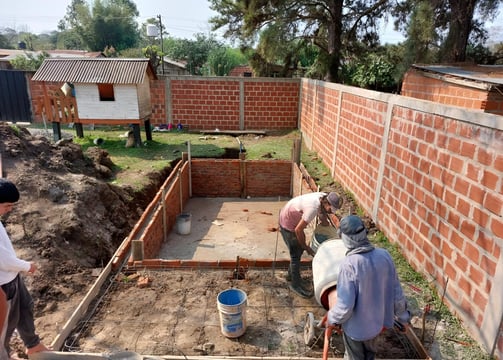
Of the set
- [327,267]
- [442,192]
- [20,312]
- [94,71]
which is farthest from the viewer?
[94,71]

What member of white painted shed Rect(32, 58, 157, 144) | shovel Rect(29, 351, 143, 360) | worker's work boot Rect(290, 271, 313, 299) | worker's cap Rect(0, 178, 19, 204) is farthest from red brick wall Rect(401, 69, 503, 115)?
white painted shed Rect(32, 58, 157, 144)

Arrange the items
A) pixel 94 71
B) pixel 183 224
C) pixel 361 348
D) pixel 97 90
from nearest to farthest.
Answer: pixel 361 348, pixel 183 224, pixel 94 71, pixel 97 90

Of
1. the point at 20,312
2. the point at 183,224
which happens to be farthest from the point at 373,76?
the point at 20,312

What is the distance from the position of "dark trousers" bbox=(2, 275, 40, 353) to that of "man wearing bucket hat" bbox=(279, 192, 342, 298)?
2871 mm

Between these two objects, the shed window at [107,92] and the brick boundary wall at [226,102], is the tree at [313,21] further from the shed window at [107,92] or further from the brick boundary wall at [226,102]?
the shed window at [107,92]

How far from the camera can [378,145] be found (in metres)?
6.03

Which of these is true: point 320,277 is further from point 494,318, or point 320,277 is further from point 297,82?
point 297,82

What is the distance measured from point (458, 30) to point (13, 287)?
32.1 feet

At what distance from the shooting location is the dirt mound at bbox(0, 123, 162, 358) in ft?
14.6

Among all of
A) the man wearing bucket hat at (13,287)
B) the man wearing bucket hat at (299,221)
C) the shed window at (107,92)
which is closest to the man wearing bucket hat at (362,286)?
the man wearing bucket hat at (299,221)

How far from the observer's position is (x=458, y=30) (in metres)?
8.41

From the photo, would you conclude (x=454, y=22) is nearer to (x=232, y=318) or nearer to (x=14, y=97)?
(x=232, y=318)

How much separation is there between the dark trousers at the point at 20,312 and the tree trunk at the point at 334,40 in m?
12.2

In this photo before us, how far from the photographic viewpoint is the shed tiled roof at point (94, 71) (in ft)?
35.2
